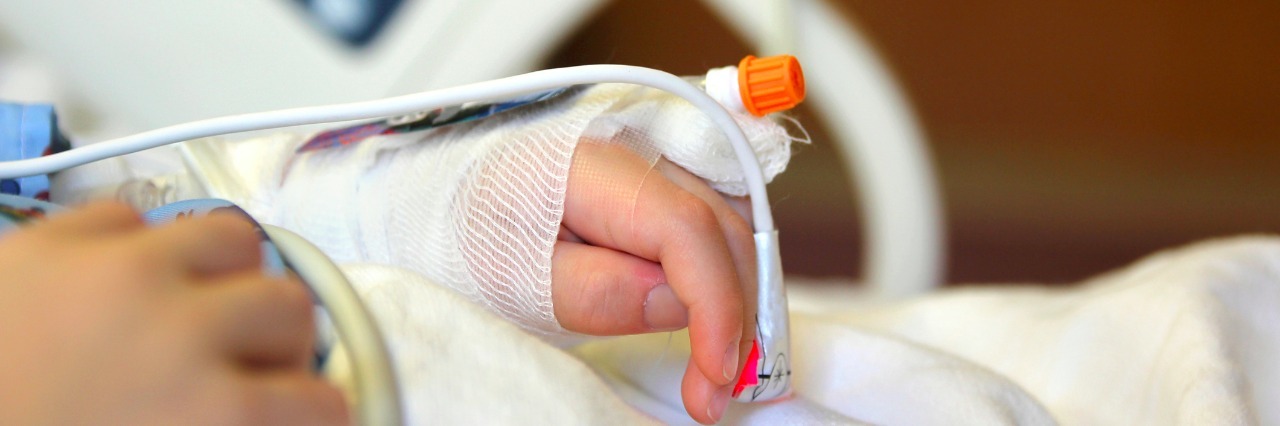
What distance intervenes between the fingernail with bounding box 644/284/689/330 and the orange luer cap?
9 centimetres

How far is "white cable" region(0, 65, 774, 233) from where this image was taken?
386mm

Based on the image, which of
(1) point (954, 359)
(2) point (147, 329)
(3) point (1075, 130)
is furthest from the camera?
(3) point (1075, 130)

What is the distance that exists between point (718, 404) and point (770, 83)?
14cm

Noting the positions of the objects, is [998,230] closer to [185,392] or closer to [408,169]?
[408,169]

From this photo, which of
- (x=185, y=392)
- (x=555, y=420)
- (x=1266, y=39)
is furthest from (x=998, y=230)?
(x=185, y=392)

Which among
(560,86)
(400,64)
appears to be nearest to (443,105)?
(560,86)

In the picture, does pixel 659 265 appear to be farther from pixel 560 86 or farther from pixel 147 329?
pixel 147 329

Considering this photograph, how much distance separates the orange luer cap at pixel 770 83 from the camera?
1.32 ft

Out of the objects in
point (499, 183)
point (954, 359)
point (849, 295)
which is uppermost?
point (499, 183)

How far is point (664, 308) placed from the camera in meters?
0.41

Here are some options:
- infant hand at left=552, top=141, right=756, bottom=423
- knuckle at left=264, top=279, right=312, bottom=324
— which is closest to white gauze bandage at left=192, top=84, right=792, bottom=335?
infant hand at left=552, top=141, right=756, bottom=423

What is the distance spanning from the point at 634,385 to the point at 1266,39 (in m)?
1.62

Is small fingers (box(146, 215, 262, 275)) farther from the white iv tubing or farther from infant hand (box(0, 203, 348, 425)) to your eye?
the white iv tubing

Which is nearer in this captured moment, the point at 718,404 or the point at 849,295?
the point at 718,404
